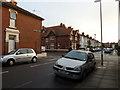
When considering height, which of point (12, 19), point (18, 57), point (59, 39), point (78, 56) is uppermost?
point (12, 19)

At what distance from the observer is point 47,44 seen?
4338cm

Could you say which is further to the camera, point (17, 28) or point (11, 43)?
point (17, 28)

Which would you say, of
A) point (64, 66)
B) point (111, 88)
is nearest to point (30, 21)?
point (64, 66)

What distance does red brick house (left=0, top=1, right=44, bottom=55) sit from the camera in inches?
571

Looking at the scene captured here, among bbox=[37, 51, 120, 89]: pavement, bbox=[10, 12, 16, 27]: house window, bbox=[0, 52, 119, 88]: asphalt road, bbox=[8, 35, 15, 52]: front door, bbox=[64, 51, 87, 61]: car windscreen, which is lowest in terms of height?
bbox=[37, 51, 120, 89]: pavement

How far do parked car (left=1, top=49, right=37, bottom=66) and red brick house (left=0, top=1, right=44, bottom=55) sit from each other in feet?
13.9

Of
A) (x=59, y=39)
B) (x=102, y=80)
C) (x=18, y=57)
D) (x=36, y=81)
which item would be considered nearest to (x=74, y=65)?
(x=102, y=80)

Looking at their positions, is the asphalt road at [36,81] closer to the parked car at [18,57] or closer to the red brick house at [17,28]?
the parked car at [18,57]

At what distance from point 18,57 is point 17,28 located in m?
7.16

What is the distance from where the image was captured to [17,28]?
16547 mm

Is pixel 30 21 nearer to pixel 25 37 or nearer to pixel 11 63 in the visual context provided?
pixel 25 37

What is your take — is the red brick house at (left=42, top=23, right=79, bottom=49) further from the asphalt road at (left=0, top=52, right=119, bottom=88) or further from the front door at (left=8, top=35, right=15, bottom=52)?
the asphalt road at (left=0, top=52, right=119, bottom=88)

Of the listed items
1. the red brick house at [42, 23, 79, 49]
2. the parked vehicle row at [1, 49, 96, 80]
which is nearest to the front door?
the parked vehicle row at [1, 49, 96, 80]

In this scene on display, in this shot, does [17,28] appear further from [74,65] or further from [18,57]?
[74,65]
